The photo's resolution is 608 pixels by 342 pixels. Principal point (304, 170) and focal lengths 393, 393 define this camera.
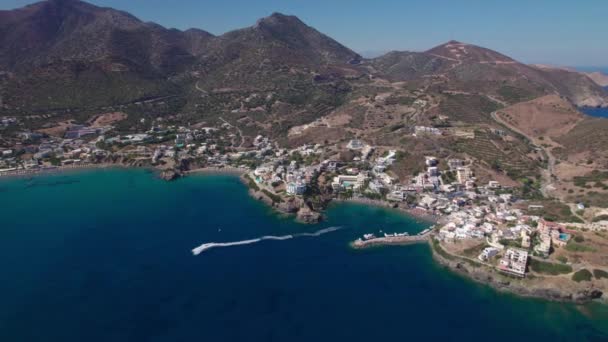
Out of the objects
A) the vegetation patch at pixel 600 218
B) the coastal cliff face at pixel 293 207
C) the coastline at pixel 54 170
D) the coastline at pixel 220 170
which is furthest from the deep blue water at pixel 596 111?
the coastline at pixel 54 170

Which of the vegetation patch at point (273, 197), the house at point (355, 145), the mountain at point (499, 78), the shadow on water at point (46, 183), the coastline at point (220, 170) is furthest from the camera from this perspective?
the mountain at point (499, 78)

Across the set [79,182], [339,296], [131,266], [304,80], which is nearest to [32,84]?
[79,182]

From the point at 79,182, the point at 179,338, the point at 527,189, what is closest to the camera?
the point at 179,338

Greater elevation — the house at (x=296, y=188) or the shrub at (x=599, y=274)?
the house at (x=296, y=188)

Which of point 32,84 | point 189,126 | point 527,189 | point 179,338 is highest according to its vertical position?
point 32,84

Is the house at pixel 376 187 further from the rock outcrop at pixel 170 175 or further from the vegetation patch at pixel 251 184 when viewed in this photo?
the rock outcrop at pixel 170 175

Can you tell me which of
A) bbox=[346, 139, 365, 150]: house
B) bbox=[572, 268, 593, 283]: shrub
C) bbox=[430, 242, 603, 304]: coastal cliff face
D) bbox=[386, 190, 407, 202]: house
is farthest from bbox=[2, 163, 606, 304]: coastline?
bbox=[346, 139, 365, 150]: house

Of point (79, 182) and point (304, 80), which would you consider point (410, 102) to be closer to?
point (304, 80)

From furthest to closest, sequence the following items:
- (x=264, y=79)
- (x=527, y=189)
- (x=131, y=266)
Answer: (x=264, y=79) < (x=527, y=189) < (x=131, y=266)

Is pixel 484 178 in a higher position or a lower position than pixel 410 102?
lower
